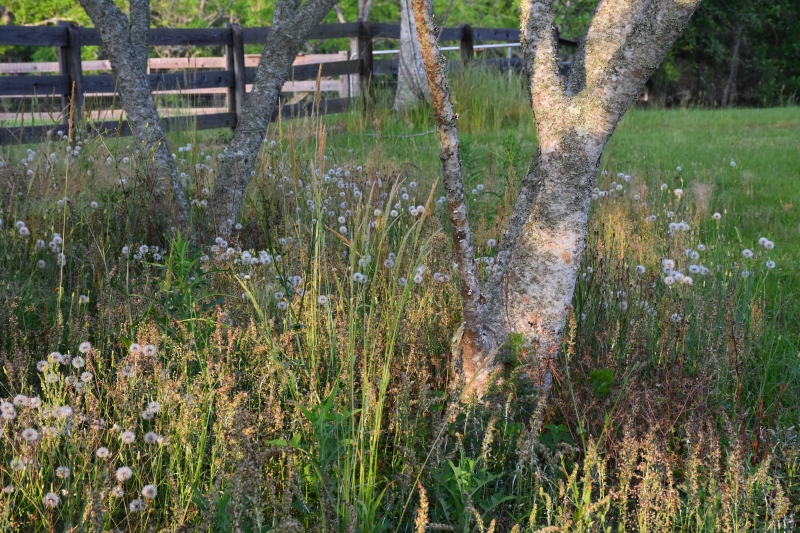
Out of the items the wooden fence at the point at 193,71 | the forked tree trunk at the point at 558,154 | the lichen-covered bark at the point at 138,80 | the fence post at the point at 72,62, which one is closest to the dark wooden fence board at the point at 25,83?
the wooden fence at the point at 193,71

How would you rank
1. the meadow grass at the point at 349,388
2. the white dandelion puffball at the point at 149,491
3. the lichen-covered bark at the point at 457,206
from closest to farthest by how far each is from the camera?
the white dandelion puffball at the point at 149,491
the meadow grass at the point at 349,388
the lichen-covered bark at the point at 457,206

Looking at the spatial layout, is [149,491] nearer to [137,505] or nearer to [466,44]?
[137,505]

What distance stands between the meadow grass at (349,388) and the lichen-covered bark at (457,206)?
0.13 meters

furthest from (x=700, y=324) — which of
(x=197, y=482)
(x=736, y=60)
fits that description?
(x=736, y=60)

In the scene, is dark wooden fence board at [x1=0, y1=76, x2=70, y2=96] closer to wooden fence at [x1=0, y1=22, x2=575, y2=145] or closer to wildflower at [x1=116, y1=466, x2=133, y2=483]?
wooden fence at [x1=0, y1=22, x2=575, y2=145]

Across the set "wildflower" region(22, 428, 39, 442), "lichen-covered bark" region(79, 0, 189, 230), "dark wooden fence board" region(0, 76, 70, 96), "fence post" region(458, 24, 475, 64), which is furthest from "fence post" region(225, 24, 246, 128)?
"wildflower" region(22, 428, 39, 442)

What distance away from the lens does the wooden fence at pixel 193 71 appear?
9.77m

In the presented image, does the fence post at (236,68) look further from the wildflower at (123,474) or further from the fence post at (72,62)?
the wildflower at (123,474)

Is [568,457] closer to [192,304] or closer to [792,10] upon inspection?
[192,304]

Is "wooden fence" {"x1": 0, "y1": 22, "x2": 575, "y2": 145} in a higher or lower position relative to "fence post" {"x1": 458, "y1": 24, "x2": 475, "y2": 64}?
lower

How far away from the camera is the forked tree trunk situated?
9.25 ft

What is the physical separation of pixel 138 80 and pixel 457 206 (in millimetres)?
2859

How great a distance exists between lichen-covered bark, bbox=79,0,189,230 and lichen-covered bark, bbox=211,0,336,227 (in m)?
0.25

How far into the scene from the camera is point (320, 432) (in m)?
2.25
